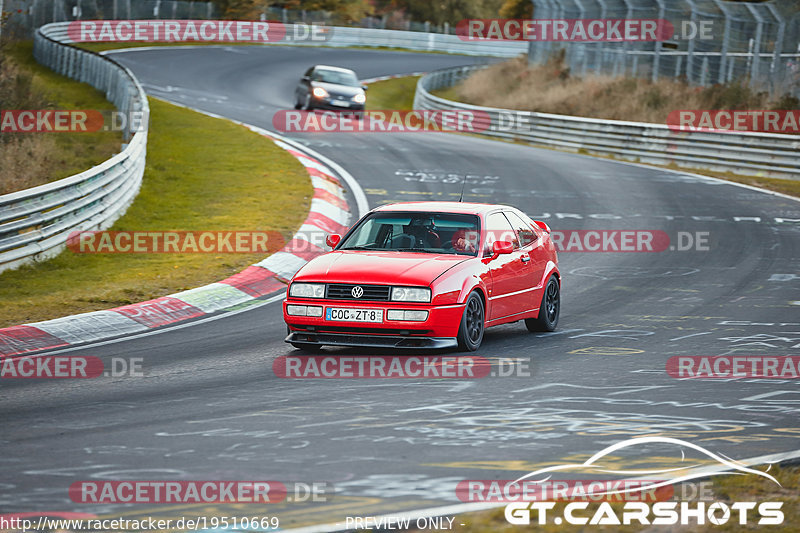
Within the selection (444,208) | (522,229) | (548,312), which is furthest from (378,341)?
(522,229)

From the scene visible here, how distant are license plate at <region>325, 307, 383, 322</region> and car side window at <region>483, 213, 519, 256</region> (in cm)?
160

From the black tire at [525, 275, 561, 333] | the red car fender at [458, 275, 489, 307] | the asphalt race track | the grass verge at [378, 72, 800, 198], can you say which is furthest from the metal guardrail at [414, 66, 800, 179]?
the red car fender at [458, 275, 489, 307]

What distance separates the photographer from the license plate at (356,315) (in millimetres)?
9617

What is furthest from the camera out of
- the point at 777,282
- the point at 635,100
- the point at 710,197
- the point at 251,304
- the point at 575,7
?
the point at 575,7

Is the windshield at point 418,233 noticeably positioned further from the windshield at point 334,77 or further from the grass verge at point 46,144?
the windshield at point 334,77

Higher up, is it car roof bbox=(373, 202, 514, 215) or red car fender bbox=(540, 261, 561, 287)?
car roof bbox=(373, 202, 514, 215)

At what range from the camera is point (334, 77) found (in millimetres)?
35062

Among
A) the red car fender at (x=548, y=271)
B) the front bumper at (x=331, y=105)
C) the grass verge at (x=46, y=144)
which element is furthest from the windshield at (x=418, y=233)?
the front bumper at (x=331, y=105)

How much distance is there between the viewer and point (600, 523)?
540cm

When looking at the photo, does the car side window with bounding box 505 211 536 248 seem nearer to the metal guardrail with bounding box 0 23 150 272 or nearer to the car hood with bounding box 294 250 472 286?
the car hood with bounding box 294 250 472 286

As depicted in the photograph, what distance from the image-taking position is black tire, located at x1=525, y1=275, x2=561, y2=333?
11609mm

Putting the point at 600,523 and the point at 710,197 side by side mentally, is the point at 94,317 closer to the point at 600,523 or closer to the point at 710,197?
the point at 600,523

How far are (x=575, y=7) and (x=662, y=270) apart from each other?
24.2 metres

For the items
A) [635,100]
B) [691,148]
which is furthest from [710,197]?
[635,100]
